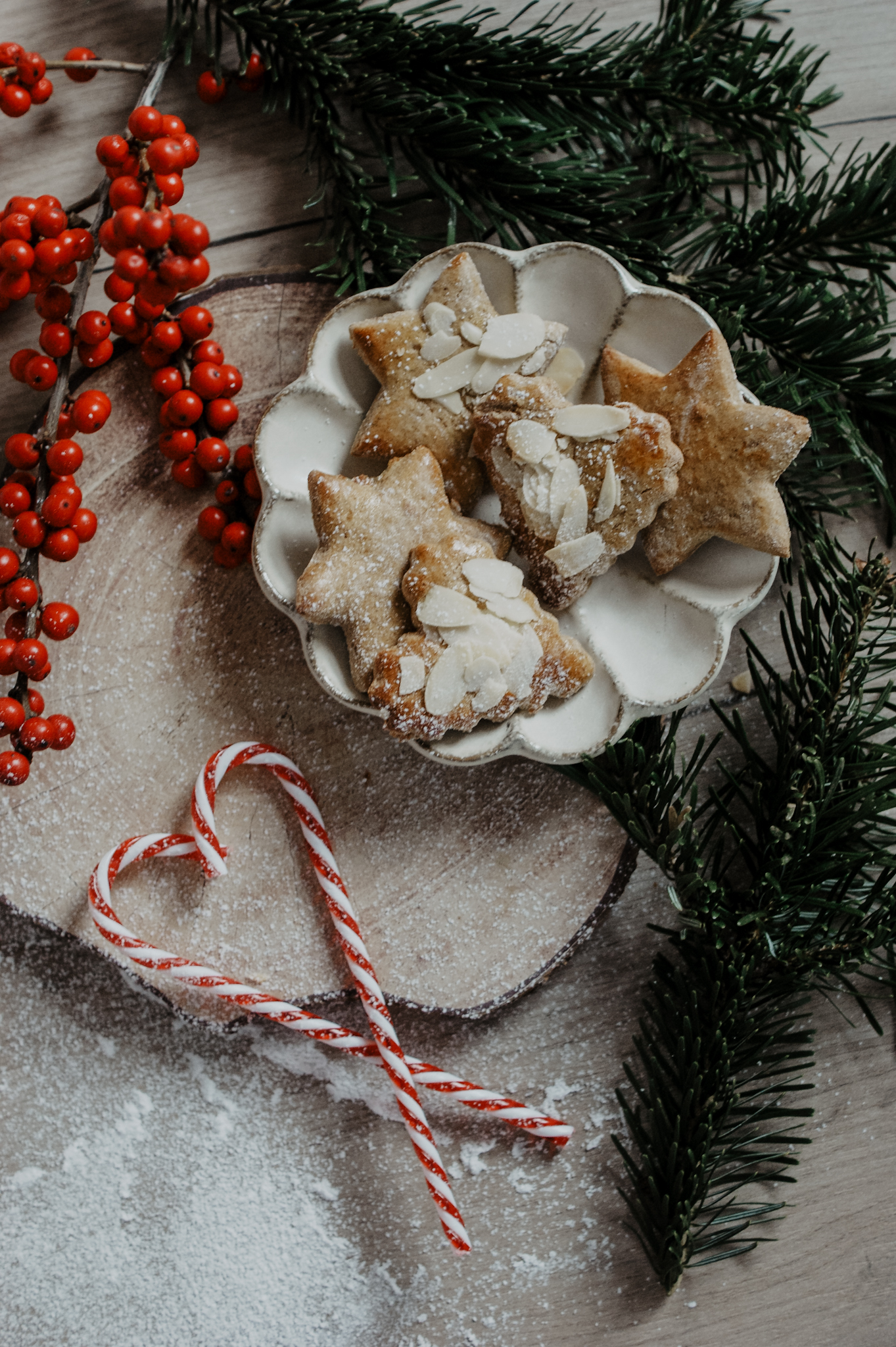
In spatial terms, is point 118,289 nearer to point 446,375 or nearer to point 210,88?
point 210,88

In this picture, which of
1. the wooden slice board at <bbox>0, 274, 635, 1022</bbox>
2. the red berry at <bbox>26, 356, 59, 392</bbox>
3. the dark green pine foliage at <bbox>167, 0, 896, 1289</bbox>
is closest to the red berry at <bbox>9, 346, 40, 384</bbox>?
the red berry at <bbox>26, 356, 59, 392</bbox>

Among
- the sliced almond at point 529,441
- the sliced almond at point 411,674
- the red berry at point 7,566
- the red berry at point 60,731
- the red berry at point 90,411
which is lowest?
the red berry at point 60,731

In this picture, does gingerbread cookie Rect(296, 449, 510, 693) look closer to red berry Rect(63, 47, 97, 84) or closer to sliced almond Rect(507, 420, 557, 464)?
sliced almond Rect(507, 420, 557, 464)

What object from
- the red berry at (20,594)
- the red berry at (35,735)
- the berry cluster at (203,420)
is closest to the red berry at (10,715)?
the red berry at (35,735)

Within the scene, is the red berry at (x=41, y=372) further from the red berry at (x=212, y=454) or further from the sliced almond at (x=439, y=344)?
the sliced almond at (x=439, y=344)

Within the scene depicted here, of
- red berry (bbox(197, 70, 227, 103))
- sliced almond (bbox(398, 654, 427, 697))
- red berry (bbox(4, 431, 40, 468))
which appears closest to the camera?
sliced almond (bbox(398, 654, 427, 697))

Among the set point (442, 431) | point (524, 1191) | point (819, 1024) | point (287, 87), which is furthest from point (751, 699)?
point (287, 87)
